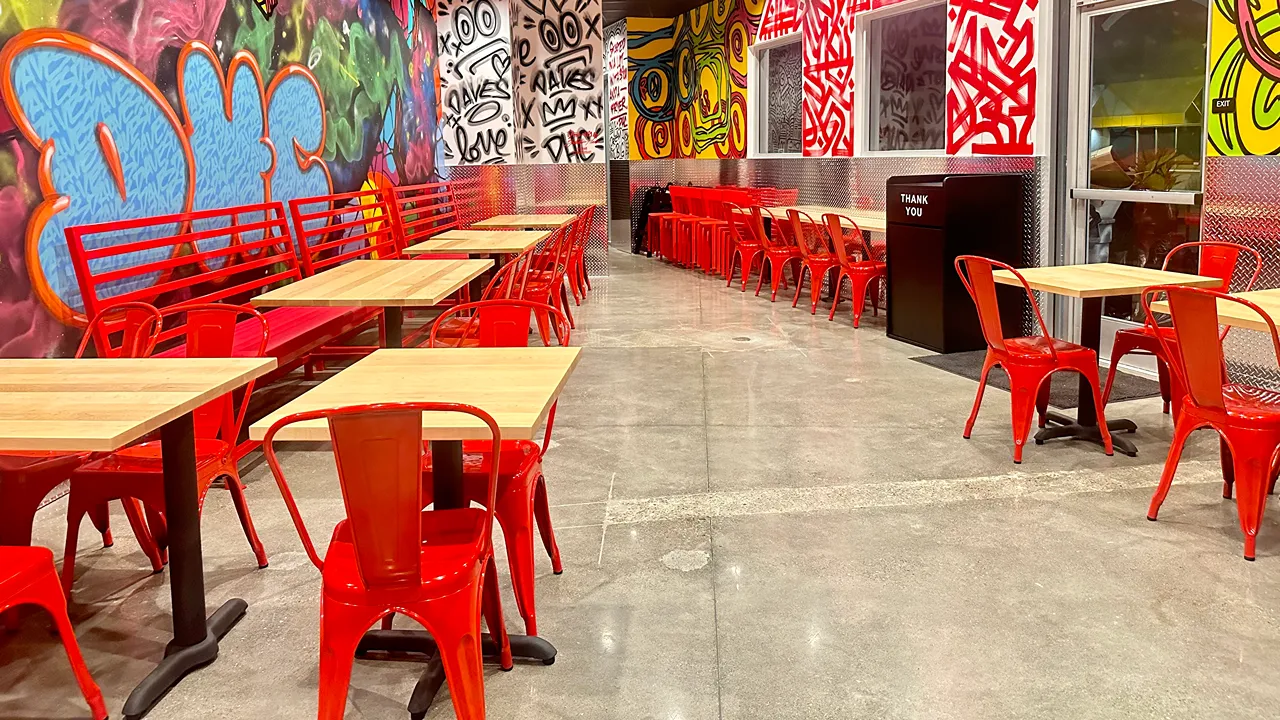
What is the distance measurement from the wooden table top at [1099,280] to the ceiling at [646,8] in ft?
36.1

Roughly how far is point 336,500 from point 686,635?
77.9 inches

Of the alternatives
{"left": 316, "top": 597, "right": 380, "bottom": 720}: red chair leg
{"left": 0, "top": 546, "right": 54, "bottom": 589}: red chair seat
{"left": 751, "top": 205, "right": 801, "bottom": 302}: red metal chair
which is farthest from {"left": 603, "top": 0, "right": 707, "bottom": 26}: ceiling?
{"left": 316, "top": 597, "right": 380, "bottom": 720}: red chair leg

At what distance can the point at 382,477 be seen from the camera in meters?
2.29

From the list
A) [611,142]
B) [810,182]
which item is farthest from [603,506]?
[611,142]

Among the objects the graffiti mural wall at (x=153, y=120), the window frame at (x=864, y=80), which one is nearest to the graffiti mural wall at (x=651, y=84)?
the window frame at (x=864, y=80)

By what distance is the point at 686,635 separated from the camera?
3115 mm

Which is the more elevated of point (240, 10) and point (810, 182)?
point (240, 10)

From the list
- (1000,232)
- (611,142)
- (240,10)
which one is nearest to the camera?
(240,10)

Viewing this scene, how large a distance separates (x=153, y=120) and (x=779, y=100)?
356 inches

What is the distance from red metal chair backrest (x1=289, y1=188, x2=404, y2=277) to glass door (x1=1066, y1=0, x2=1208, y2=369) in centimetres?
507

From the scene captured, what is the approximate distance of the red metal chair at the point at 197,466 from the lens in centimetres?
325

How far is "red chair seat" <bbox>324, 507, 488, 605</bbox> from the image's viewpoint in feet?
7.80

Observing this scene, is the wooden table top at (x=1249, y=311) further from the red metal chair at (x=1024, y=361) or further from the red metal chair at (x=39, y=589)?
the red metal chair at (x=39, y=589)

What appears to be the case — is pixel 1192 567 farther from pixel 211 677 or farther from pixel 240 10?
pixel 240 10
